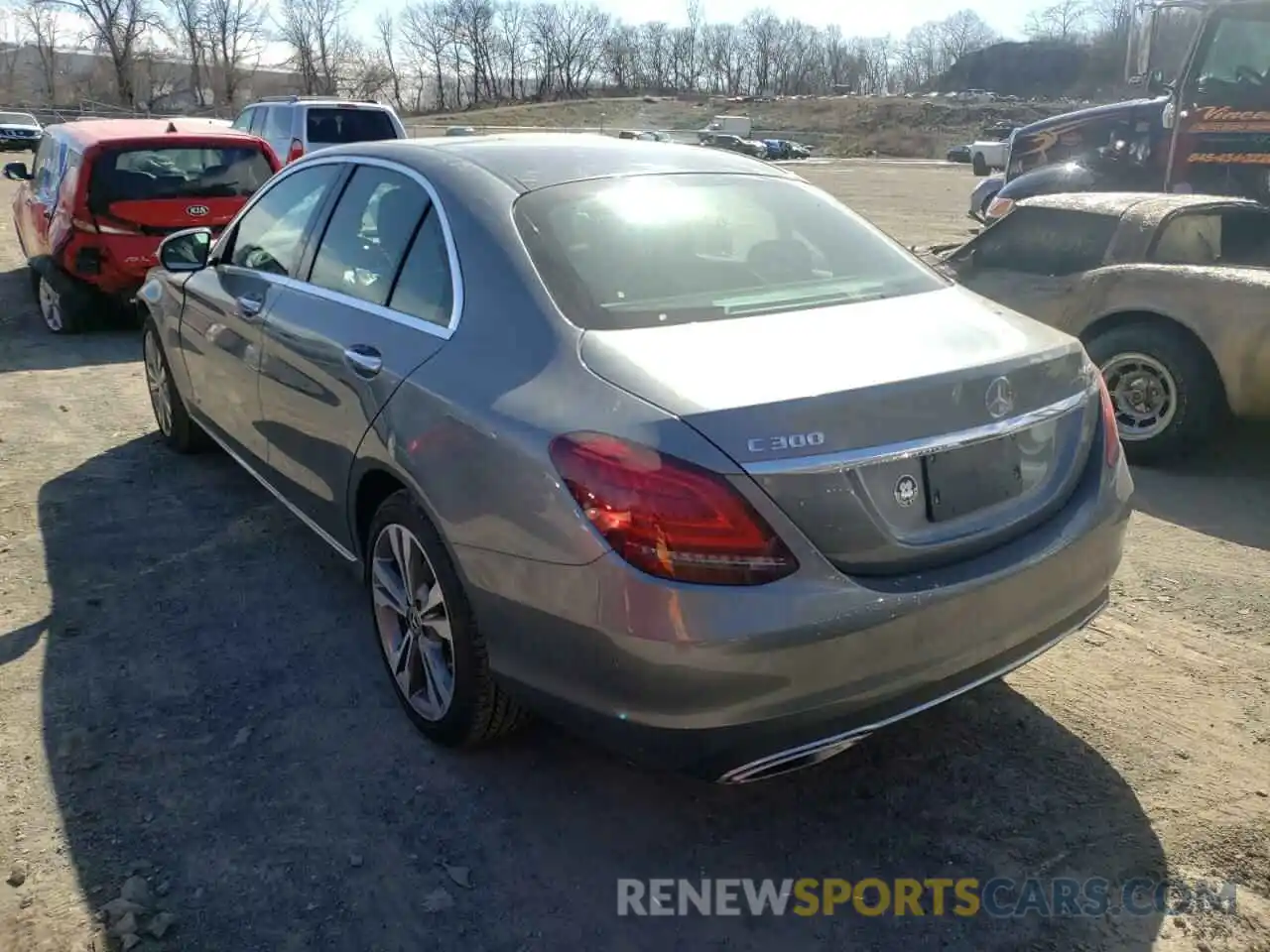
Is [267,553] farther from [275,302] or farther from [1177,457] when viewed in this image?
[1177,457]

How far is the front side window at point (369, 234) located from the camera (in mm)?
3404

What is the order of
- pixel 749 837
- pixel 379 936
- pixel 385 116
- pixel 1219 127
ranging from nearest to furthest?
pixel 379 936 < pixel 749 837 < pixel 1219 127 < pixel 385 116

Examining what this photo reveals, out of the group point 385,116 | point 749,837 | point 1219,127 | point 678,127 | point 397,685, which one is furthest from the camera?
point 678,127

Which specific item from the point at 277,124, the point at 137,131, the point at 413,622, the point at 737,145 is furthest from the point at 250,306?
the point at 737,145

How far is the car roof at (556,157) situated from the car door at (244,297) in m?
0.41

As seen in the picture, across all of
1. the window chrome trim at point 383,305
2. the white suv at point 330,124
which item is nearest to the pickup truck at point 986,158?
the white suv at point 330,124

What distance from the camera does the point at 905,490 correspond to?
8.01 feet

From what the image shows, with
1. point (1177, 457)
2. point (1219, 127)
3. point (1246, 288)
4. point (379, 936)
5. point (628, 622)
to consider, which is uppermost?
point (1219, 127)

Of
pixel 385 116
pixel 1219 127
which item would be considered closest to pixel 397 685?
pixel 1219 127

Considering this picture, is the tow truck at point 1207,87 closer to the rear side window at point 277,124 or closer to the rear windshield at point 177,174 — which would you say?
the rear windshield at point 177,174

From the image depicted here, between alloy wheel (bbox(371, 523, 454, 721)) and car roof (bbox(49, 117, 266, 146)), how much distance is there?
23.3ft

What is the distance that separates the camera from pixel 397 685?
333cm

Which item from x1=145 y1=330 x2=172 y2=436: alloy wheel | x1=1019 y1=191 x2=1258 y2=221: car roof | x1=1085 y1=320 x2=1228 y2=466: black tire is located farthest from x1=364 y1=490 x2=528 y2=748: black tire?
x1=1019 y1=191 x2=1258 y2=221: car roof

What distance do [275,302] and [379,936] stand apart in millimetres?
2384
